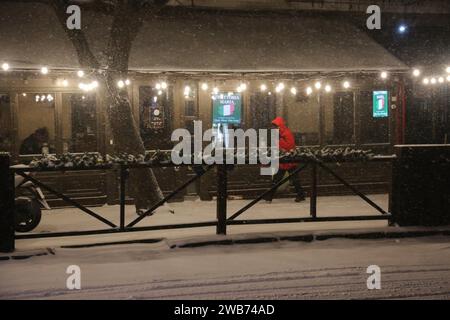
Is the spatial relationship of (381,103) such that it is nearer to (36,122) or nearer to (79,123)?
(79,123)

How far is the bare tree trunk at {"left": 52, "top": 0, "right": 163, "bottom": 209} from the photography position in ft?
35.7

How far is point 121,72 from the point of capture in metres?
11.1

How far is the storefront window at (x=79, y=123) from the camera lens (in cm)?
1316

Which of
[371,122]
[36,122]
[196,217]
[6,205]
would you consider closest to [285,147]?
[196,217]

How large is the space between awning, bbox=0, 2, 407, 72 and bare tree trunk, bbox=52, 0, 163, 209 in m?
0.73

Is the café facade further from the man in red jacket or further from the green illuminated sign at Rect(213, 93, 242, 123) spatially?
the man in red jacket

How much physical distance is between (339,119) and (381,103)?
108 cm

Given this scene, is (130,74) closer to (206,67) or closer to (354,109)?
(206,67)

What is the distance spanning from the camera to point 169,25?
1430 centimetres

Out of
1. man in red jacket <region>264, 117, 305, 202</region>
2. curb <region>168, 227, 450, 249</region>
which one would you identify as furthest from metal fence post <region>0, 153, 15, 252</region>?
man in red jacket <region>264, 117, 305, 202</region>

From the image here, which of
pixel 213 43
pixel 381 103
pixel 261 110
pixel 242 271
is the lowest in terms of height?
Answer: pixel 242 271

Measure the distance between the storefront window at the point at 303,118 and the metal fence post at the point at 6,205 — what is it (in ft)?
26.1
